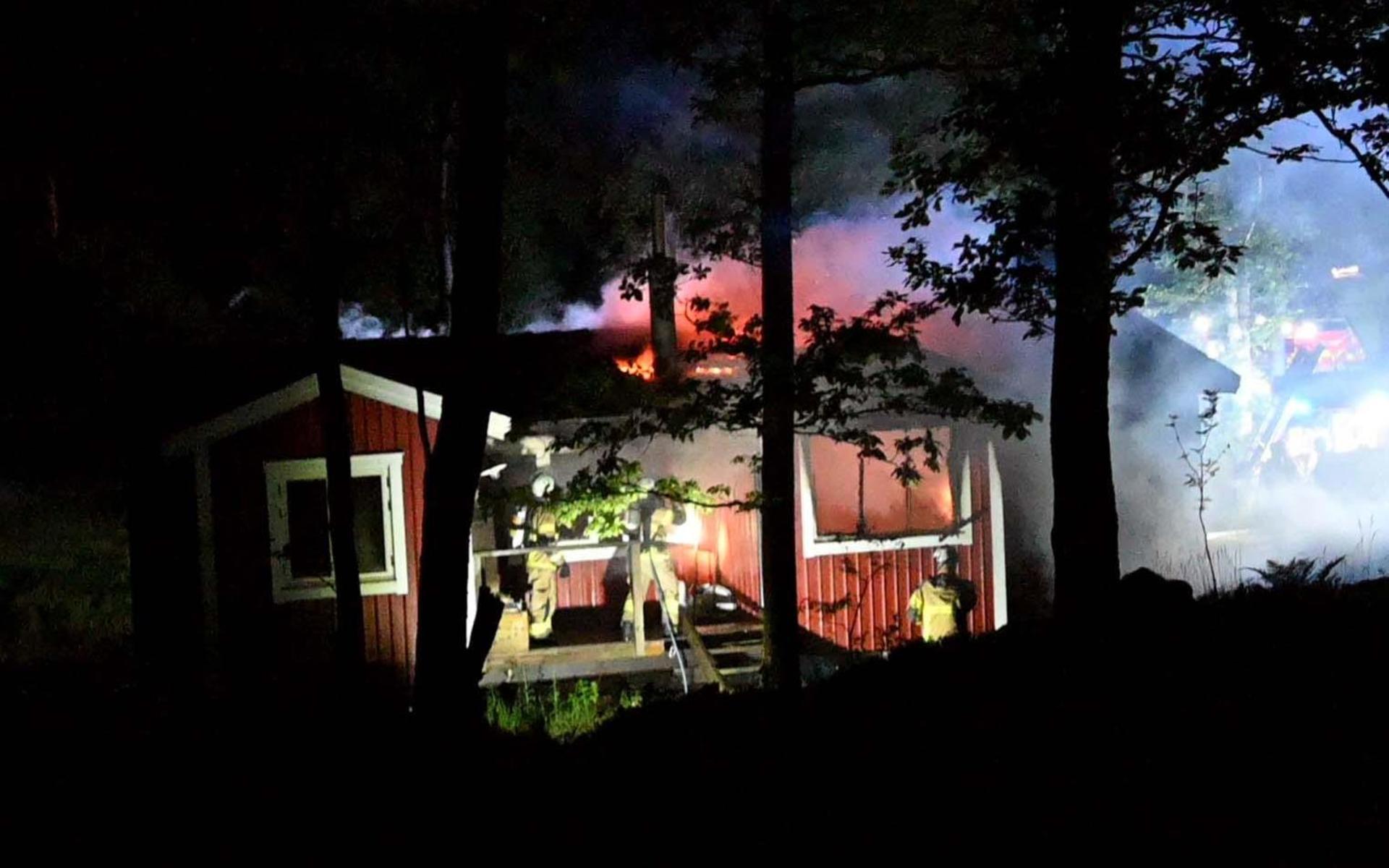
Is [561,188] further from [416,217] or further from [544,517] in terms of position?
[544,517]

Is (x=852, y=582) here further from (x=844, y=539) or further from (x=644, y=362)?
(x=644, y=362)

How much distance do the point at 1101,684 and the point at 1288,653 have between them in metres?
1.05

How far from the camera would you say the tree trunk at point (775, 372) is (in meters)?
8.57

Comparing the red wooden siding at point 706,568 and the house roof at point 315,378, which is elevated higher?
the house roof at point 315,378

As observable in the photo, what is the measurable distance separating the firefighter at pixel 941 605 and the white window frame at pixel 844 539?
527 millimetres

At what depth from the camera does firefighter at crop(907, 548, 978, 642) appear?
12453 mm

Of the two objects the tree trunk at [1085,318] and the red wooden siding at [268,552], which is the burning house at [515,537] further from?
the tree trunk at [1085,318]

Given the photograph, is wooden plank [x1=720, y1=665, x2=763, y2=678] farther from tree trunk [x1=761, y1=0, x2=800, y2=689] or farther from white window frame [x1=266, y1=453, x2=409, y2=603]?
white window frame [x1=266, y1=453, x2=409, y2=603]

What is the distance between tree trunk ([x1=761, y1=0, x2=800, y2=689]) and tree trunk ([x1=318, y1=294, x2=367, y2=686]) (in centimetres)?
365

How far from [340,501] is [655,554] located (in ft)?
13.2

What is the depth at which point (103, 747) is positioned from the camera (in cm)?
815

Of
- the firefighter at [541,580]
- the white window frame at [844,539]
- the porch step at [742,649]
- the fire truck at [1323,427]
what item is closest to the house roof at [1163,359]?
the white window frame at [844,539]

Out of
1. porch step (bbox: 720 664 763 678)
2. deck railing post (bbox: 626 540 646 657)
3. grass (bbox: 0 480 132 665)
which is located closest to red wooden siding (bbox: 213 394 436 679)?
deck railing post (bbox: 626 540 646 657)

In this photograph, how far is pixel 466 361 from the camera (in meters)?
7.54
